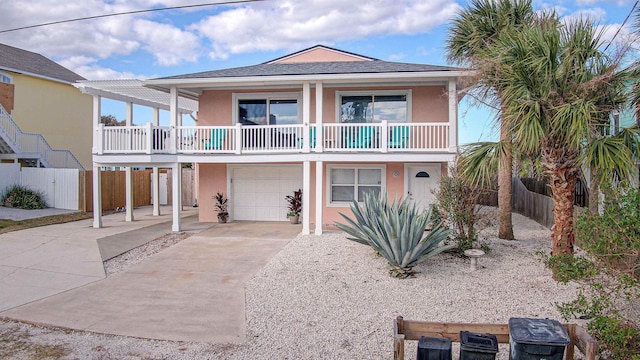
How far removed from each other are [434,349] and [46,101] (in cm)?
2499

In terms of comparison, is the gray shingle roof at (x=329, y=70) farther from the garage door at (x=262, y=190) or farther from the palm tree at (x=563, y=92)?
the palm tree at (x=563, y=92)

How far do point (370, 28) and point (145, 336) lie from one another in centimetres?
1643

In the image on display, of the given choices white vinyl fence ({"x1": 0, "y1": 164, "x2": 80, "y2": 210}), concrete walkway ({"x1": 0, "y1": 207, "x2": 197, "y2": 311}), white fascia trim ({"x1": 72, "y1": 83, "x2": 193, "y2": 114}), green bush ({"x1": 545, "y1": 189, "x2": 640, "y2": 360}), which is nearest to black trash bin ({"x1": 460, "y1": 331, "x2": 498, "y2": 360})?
green bush ({"x1": 545, "y1": 189, "x2": 640, "y2": 360})

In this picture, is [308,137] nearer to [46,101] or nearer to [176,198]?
[176,198]

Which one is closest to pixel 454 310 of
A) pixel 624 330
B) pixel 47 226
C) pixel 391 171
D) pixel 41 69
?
pixel 624 330

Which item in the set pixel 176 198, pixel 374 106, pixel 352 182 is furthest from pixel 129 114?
pixel 374 106

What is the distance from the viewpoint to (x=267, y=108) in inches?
585

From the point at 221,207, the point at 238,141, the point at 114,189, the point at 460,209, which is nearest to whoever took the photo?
the point at 460,209

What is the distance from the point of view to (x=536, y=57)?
23.6 ft

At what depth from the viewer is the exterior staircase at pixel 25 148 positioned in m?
18.9

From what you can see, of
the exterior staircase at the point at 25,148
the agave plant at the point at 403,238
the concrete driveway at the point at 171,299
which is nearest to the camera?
the concrete driveway at the point at 171,299

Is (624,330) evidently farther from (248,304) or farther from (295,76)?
(295,76)

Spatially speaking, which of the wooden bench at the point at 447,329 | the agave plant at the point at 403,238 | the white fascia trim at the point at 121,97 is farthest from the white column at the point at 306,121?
the wooden bench at the point at 447,329

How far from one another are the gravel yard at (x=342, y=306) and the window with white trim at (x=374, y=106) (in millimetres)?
5732
